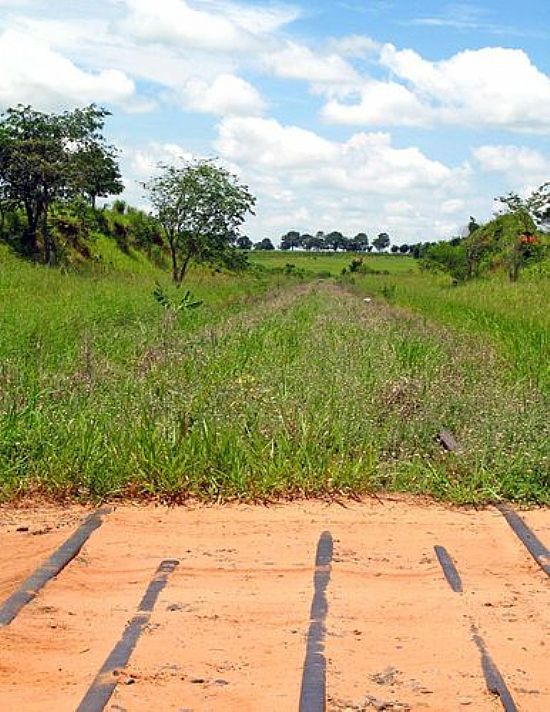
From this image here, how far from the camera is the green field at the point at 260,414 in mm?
6680

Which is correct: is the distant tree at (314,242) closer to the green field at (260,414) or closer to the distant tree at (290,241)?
the distant tree at (290,241)

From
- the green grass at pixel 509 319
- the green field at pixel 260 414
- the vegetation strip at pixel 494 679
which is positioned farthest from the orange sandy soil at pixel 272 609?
the green grass at pixel 509 319

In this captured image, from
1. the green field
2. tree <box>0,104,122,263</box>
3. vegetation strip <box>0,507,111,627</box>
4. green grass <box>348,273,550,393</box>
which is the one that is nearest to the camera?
vegetation strip <box>0,507,111,627</box>

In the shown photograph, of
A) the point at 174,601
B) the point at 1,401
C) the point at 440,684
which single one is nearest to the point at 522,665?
the point at 440,684

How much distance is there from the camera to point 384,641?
418cm

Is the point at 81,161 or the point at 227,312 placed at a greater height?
the point at 81,161

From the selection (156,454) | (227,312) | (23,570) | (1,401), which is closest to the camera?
(23,570)

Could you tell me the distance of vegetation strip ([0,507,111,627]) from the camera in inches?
175

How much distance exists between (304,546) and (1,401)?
3.22 m

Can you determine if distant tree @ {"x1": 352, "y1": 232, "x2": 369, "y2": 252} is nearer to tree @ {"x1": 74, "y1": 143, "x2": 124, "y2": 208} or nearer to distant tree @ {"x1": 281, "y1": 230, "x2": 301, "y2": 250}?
distant tree @ {"x1": 281, "y1": 230, "x2": 301, "y2": 250}

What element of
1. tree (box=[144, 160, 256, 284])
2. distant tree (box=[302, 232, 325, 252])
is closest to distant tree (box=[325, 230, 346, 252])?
distant tree (box=[302, 232, 325, 252])

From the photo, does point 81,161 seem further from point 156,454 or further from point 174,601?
point 174,601

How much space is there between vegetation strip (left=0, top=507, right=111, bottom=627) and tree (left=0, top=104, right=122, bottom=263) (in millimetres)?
20988

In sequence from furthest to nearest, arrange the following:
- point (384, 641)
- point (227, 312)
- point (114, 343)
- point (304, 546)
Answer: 1. point (227, 312)
2. point (114, 343)
3. point (304, 546)
4. point (384, 641)
